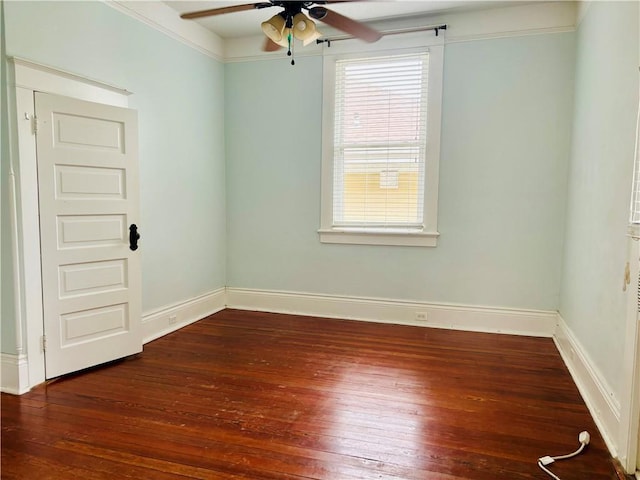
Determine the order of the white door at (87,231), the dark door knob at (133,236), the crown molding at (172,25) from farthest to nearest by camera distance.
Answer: the crown molding at (172,25) < the dark door knob at (133,236) < the white door at (87,231)

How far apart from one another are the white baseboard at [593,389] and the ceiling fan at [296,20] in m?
2.62

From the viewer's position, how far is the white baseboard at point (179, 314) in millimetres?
3857

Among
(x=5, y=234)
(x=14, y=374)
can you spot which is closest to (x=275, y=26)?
(x=5, y=234)

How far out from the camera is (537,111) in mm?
3934

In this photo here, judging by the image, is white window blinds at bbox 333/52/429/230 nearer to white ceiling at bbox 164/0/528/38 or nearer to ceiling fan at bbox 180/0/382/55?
white ceiling at bbox 164/0/528/38

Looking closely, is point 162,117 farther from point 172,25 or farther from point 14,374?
point 14,374

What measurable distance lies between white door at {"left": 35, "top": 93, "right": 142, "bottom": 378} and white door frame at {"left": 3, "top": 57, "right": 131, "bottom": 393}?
46mm

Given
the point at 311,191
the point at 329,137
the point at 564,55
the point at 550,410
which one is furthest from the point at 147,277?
the point at 564,55

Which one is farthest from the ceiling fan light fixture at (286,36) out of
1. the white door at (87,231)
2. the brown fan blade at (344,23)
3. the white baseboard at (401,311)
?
the white baseboard at (401,311)

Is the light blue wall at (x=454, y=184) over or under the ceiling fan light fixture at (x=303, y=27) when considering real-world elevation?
under

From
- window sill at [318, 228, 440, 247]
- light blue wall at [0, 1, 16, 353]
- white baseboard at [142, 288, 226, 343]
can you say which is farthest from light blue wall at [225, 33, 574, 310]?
light blue wall at [0, 1, 16, 353]

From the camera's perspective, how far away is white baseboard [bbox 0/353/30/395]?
2.74 metres

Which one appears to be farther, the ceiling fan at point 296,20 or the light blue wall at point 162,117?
the light blue wall at point 162,117

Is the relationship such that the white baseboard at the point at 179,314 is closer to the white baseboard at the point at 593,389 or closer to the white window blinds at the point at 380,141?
the white window blinds at the point at 380,141
